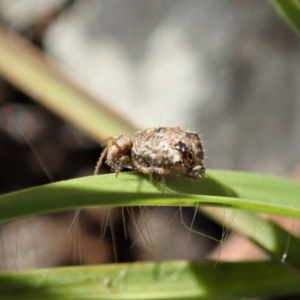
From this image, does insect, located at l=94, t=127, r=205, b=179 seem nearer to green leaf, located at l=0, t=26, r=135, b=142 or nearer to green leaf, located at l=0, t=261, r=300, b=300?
green leaf, located at l=0, t=261, r=300, b=300

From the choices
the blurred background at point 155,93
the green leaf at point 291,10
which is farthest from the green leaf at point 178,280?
the blurred background at point 155,93

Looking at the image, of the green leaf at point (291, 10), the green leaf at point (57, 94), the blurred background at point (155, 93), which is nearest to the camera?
the green leaf at point (291, 10)

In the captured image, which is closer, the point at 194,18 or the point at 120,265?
the point at 120,265

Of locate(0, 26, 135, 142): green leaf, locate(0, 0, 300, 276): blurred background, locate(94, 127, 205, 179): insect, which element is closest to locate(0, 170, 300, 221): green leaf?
locate(94, 127, 205, 179): insect

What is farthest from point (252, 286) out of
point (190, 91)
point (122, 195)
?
point (190, 91)

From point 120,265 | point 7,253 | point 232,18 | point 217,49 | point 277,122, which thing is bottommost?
point 7,253

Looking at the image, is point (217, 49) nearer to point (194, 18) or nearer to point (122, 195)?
point (194, 18)

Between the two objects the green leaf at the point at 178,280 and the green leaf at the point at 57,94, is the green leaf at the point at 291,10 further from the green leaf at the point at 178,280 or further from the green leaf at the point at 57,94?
the green leaf at the point at 57,94
